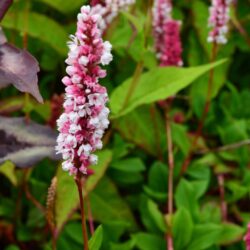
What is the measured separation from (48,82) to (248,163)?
0.55 m

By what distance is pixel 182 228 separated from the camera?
3.75ft

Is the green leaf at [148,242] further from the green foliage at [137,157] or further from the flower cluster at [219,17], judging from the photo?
the flower cluster at [219,17]

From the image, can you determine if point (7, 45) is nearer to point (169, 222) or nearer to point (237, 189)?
point (169, 222)

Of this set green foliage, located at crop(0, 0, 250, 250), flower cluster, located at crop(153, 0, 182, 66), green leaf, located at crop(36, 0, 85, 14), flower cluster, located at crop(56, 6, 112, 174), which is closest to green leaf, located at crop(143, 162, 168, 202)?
green foliage, located at crop(0, 0, 250, 250)

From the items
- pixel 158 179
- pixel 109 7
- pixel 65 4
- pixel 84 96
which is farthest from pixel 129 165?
pixel 84 96

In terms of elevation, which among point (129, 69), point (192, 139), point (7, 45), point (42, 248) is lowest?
point (42, 248)

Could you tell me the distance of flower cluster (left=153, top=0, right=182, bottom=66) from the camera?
1236mm

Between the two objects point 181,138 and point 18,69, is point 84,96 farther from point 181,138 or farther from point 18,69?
point 181,138

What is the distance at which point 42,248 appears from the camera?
1.20 metres

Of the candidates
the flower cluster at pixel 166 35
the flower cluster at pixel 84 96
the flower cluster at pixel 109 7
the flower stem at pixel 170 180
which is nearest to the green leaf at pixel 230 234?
the flower stem at pixel 170 180

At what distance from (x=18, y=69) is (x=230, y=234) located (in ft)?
1.96

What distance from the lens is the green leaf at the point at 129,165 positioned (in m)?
1.27

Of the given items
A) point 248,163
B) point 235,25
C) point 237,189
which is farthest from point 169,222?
point 235,25

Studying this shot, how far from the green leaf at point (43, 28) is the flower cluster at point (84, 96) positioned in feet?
2.50
